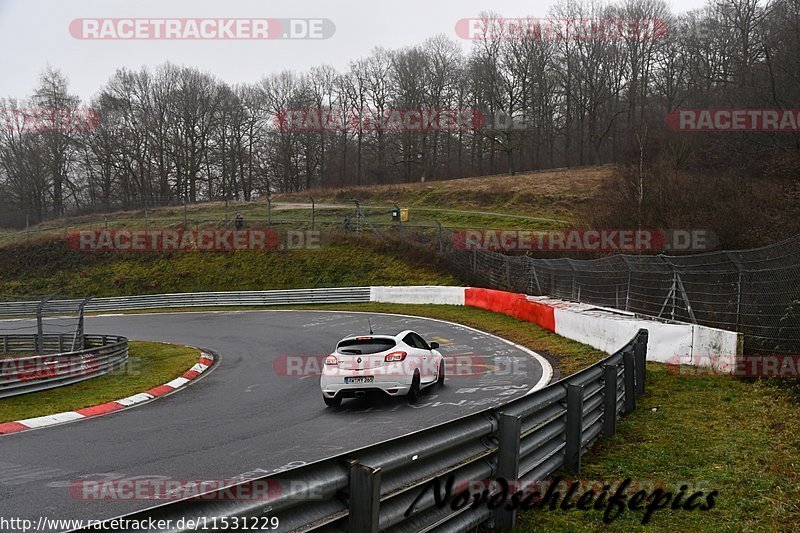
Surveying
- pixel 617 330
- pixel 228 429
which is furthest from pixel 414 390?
pixel 617 330

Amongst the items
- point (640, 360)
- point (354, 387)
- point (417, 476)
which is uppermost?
point (417, 476)

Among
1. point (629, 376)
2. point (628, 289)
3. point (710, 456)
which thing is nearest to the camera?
point (710, 456)

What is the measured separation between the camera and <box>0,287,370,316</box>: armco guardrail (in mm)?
38156

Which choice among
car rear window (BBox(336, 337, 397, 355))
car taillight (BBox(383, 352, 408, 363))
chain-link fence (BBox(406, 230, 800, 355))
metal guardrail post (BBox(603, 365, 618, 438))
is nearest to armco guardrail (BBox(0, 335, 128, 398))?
car rear window (BBox(336, 337, 397, 355))

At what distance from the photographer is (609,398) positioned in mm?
7930

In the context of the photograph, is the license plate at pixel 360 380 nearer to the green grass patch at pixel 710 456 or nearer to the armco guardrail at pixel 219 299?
the green grass patch at pixel 710 456

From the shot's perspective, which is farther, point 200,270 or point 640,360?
point 200,270

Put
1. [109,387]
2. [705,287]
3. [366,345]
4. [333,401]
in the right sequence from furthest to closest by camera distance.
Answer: [705,287] < [109,387] < [366,345] < [333,401]

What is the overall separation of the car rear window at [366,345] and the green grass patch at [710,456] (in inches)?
172

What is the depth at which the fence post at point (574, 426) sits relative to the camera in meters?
6.54

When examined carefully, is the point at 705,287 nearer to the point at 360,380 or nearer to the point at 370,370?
the point at 370,370

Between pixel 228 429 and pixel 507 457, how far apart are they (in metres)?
6.38

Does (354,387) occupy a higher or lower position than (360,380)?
lower

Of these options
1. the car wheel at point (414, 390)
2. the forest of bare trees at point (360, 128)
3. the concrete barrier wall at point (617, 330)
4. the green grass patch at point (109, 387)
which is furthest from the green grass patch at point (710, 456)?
the forest of bare trees at point (360, 128)
